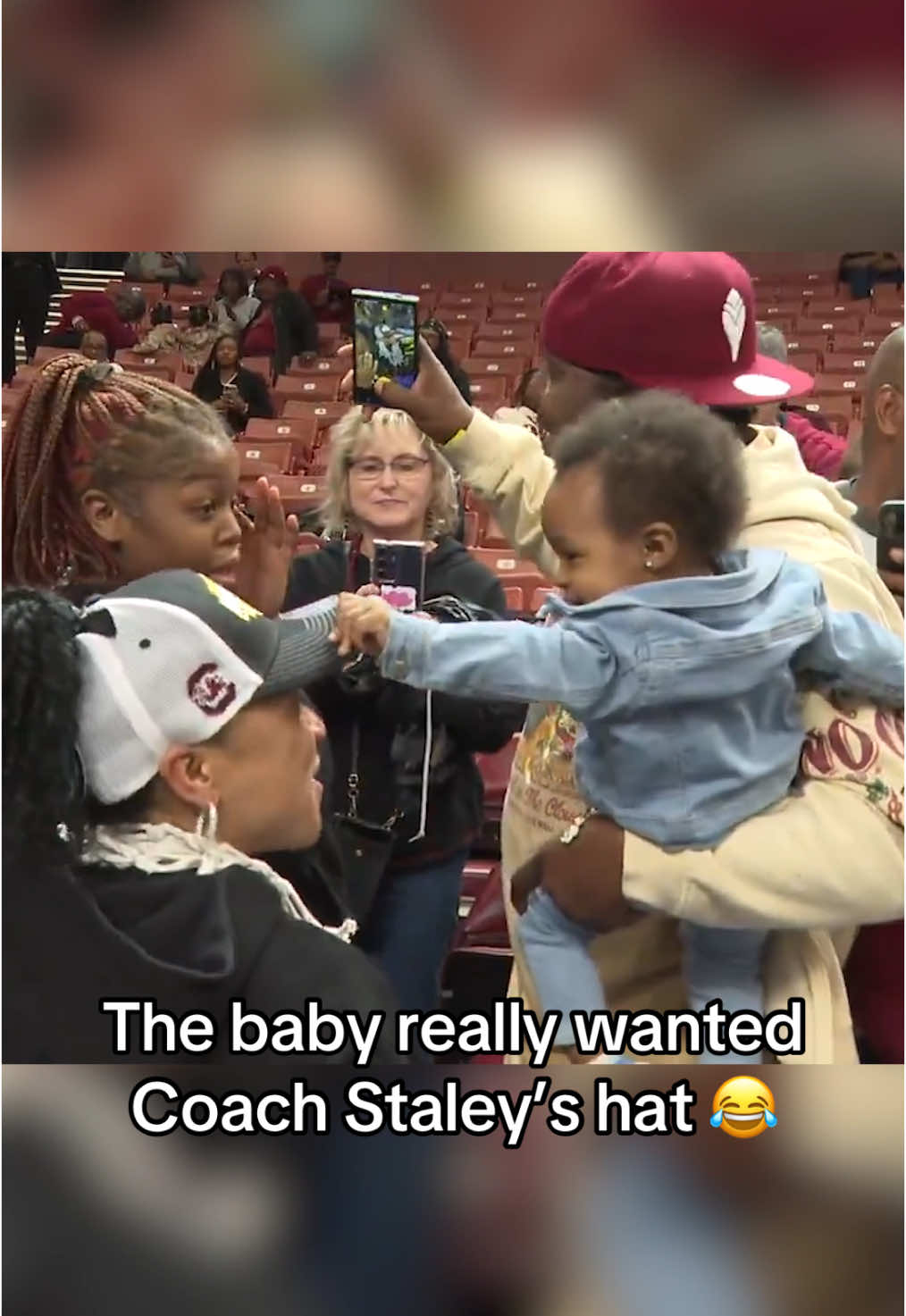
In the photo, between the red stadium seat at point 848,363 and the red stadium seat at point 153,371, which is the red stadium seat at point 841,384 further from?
the red stadium seat at point 153,371

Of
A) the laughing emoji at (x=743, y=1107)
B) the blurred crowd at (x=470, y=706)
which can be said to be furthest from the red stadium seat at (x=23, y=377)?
the laughing emoji at (x=743, y=1107)

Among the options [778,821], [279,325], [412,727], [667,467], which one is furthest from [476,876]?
[279,325]

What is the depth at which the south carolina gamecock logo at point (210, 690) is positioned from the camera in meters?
0.94

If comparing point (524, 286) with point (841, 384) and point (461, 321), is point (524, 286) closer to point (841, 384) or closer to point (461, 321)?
point (461, 321)

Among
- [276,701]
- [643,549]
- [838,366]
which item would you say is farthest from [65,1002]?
[838,366]

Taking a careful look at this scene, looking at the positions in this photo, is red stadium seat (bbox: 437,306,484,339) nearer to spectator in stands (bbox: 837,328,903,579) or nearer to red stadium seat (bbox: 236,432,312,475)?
red stadium seat (bbox: 236,432,312,475)

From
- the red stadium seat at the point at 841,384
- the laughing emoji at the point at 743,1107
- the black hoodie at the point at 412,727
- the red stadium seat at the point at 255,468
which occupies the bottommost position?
the laughing emoji at the point at 743,1107

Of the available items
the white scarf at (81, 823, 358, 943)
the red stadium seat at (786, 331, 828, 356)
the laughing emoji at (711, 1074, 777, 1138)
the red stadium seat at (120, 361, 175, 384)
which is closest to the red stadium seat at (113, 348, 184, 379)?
the red stadium seat at (120, 361, 175, 384)

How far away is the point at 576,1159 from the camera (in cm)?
104

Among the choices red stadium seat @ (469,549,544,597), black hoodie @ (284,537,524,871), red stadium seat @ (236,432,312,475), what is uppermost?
red stadium seat @ (236,432,312,475)

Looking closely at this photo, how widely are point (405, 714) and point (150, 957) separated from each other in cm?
25

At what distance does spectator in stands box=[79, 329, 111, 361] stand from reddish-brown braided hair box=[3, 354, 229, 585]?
0.01 metres

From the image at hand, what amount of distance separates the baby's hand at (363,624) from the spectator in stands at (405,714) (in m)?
0.04

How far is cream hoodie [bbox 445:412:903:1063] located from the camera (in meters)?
0.92
